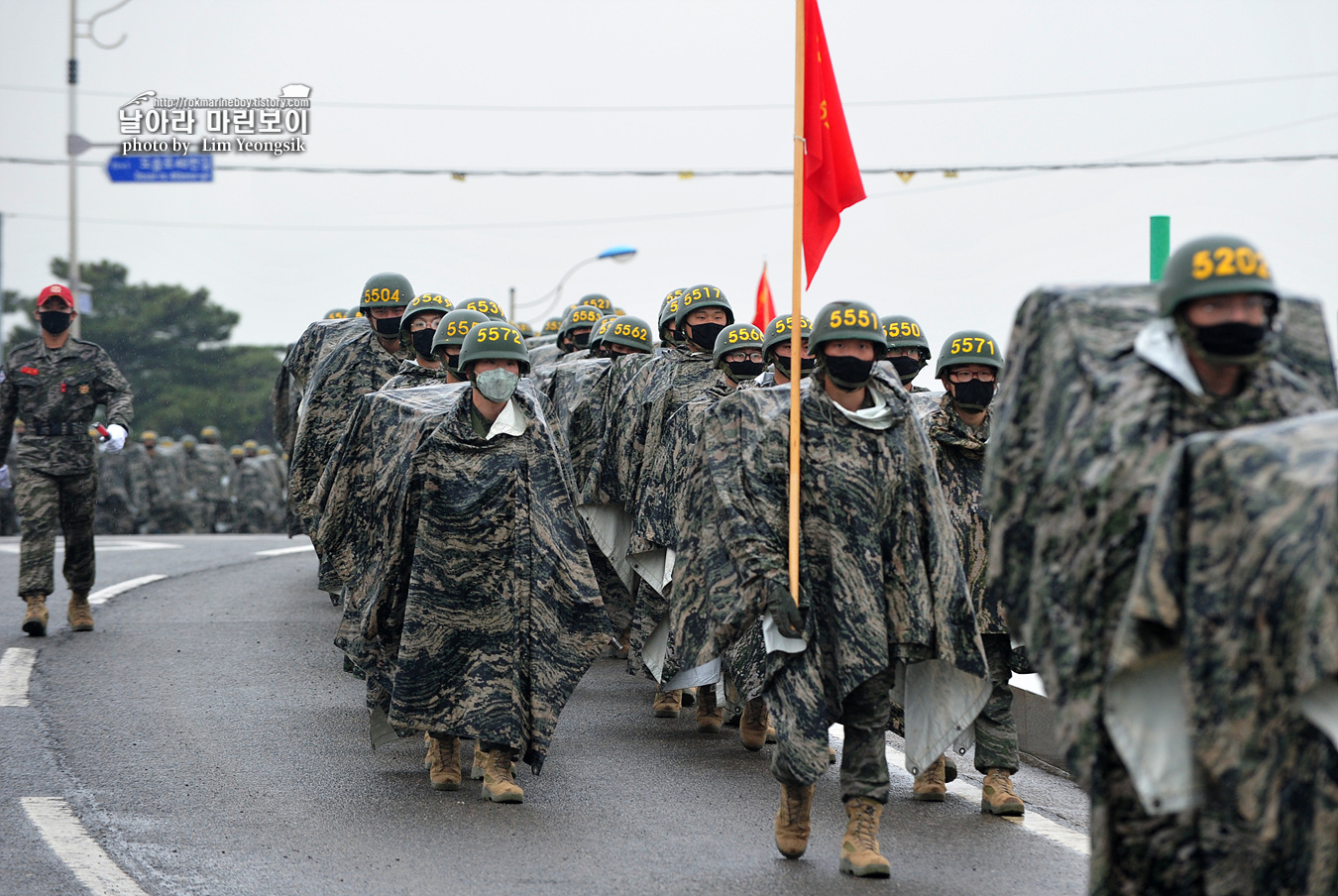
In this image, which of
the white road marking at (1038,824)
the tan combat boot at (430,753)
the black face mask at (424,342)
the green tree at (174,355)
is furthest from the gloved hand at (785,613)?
the green tree at (174,355)

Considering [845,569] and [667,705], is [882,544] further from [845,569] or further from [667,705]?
[667,705]

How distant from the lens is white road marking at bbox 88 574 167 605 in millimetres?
14207

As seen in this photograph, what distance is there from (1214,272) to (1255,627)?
100cm

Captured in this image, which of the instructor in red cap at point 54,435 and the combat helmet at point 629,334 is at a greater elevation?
the combat helmet at point 629,334

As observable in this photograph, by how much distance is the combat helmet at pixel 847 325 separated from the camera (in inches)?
250

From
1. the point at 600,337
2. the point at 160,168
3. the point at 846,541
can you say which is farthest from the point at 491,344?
the point at 160,168

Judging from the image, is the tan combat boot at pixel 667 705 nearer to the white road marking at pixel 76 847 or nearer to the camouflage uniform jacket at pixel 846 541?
the camouflage uniform jacket at pixel 846 541

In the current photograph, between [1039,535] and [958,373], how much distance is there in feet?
11.3

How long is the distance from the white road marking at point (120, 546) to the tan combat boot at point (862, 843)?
14678 millimetres

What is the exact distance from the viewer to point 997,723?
24.3ft

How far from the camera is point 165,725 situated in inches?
344

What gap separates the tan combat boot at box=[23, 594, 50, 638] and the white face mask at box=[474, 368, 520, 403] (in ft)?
18.8

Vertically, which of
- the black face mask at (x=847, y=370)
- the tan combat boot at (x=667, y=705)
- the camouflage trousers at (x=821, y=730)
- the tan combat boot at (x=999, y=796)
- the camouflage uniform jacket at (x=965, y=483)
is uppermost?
the black face mask at (x=847, y=370)

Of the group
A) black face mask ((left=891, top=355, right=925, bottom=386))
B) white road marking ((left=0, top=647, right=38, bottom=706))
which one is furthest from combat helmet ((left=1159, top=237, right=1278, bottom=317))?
white road marking ((left=0, top=647, right=38, bottom=706))
